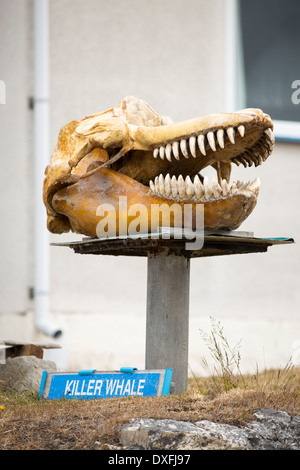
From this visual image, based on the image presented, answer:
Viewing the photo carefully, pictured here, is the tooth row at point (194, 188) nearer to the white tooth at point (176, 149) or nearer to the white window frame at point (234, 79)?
the white tooth at point (176, 149)

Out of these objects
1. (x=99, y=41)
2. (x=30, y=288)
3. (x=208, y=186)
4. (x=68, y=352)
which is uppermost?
(x=99, y=41)

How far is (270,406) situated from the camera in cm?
366

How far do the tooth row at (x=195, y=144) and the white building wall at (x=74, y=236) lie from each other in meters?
3.11

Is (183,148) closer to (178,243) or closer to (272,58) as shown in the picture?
(178,243)

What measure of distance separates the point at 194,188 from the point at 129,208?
400mm

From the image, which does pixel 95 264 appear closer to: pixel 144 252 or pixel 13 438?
pixel 144 252

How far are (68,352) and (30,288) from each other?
0.68m

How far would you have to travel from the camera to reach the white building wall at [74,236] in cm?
697

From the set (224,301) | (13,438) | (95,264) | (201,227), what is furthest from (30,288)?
(13,438)

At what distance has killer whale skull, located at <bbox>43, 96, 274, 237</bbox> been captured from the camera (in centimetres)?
391

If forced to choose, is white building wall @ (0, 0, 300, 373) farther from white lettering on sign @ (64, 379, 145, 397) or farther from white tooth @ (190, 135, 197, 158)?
white tooth @ (190, 135, 197, 158)

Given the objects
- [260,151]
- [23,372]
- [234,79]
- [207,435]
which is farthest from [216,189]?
[234,79]

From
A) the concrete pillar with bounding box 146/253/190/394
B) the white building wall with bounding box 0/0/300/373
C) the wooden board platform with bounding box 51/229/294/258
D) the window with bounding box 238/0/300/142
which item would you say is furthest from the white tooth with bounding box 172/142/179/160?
the window with bounding box 238/0/300/142

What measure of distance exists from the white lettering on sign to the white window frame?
4025mm
